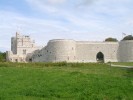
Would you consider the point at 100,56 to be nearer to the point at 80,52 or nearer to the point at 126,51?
the point at 80,52

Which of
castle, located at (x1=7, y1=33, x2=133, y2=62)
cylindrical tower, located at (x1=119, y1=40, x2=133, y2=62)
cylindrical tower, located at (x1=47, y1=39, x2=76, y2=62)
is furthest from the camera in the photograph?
cylindrical tower, located at (x1=119, y1=40, x2=133, y2=62)

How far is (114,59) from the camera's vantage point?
3410 inches

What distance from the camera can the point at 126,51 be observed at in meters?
85.0

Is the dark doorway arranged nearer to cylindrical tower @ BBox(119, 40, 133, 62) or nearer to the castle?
the castle

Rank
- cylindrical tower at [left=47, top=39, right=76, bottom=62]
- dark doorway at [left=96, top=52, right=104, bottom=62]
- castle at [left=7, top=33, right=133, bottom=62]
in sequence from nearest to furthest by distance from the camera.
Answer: cylindrical tower at [left=47, top=39, right=76, bottom=62] < castle at [left=7, top=33, right=133, bottom=62] < dark doorway at [left=96, top=52, right=104, bottom=62]

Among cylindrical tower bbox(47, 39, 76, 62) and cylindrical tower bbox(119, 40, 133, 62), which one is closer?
cylindrical tower bbox(47, 39, 76, 62)

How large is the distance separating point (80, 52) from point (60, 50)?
6959mm

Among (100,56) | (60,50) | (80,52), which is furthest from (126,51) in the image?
(60,50)

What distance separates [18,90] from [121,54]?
73.9m

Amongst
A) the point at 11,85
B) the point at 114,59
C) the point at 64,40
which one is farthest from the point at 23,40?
the point at 11,85

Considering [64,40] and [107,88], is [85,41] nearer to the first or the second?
[64,40]

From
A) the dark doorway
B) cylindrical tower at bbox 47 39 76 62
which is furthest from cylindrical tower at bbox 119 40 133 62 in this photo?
cylindrical tower at bbox 47 39 76 62

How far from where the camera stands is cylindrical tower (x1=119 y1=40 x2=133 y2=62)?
275 feet

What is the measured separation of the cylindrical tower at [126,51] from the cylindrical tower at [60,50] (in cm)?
1334
